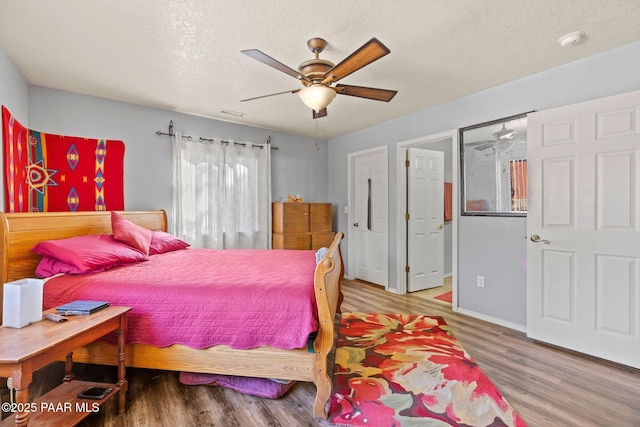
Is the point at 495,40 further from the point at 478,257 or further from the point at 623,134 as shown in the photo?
the point at 478,257

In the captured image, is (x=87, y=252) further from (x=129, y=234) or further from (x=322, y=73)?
(x=322, y=73)

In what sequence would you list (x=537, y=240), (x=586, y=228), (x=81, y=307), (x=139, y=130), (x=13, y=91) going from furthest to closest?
(x=139, y=130)
(x=537, y=240)
(x=13, y=91)
(x=586, y=228)
(x=81, y=307)

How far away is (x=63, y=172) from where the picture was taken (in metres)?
3.19

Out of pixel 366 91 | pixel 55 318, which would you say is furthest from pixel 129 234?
pixel 366 91

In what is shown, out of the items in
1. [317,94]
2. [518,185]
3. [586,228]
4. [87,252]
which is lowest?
[87,252]

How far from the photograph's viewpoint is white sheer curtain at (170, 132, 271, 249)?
4.01 meters

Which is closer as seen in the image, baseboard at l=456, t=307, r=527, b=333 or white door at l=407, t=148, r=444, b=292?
baseboard at l=456, t=307, r=527, b=333

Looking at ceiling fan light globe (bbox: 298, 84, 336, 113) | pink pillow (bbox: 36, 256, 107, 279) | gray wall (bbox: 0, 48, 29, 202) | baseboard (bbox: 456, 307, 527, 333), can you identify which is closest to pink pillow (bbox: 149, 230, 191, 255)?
A: pink pillow (bbox: 36, 256, 107, 279)

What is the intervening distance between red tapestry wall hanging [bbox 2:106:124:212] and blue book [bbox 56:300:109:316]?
1410 mm

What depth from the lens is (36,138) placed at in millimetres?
3037

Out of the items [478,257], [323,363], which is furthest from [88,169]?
[478,257]

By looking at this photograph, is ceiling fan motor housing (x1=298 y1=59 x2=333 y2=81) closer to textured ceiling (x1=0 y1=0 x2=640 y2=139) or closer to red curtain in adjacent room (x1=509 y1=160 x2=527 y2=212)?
textured ceiling (x1=0 y1=0 x2=640 y2=139)

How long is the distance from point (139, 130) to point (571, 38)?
4.37m

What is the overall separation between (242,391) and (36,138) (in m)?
3.24
